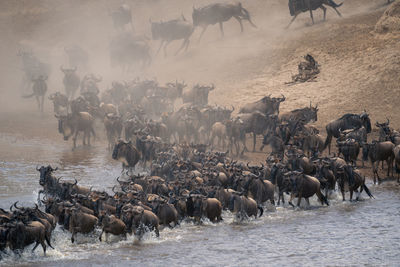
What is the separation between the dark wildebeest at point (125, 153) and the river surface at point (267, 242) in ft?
13.6

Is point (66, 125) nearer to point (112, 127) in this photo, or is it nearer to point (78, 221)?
point (112, 127)

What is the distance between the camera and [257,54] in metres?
42.6

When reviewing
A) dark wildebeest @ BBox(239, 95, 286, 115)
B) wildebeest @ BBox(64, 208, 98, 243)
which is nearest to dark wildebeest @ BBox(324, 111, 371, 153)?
dark wildebeest @ BBox(239, 95, 286, 115)

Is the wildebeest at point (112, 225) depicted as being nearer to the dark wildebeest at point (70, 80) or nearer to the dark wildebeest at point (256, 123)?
the dark wildebeest at point (256, 123)

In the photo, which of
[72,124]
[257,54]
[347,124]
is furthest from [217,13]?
[347,124]

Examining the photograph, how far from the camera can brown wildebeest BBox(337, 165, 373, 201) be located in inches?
734

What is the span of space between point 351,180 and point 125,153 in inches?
344

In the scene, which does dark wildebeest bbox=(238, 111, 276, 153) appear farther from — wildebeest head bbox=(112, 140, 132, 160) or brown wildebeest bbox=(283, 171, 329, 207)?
brown wildebeest bbox=(283, 171, 329, 207)

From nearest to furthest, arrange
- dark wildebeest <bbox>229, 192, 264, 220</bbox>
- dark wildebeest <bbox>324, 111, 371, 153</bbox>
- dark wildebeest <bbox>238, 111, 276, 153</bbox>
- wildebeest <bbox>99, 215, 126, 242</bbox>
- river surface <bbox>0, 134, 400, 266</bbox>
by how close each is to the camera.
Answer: river surface <bbox>0, 134, 400, 266</bbox>, wildebeest <bbox>99, 215, 126, 242</bbox>, dark wildebeest <bbox>229, 192, 264, 220</bbox>, dark wildebeest <bbox>324, 111, 371, 153</bbox>, dark wildebeest <bbox>238, 111, 276, 153</bbox>

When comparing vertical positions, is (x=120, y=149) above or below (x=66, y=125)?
below

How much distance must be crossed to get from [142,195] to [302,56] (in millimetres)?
24092

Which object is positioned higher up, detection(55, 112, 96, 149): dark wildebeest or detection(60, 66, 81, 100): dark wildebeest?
detection(60, 66, 81, 100): dark wildebeest

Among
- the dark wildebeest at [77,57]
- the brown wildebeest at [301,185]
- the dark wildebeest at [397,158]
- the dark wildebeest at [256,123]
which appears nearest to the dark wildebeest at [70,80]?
the dark wildebeest at [77,57]

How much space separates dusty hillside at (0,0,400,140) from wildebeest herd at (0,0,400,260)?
16.5 feet
